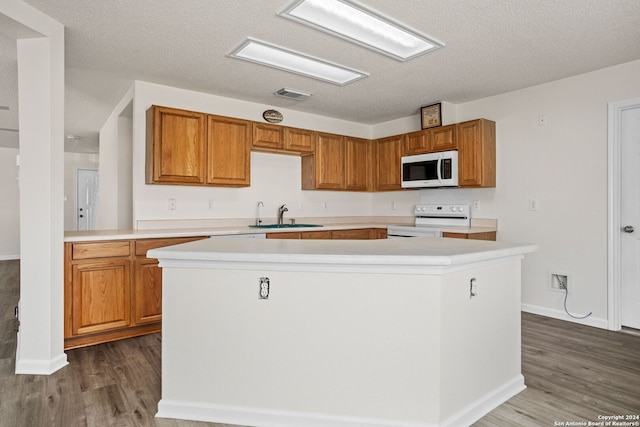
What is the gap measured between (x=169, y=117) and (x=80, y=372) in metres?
2.27

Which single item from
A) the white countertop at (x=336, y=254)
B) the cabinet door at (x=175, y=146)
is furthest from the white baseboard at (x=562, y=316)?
the cabinet door at (x=175, y=146)

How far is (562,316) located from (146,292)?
3.79 metres

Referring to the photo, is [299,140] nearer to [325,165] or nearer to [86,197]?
[325,165]

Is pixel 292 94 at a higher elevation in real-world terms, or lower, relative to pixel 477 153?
higher

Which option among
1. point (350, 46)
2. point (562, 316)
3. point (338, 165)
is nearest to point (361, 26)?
point (350, 46)

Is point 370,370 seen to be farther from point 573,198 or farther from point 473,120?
point 473,120

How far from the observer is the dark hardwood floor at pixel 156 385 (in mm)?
1948

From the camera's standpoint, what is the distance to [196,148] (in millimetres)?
3844

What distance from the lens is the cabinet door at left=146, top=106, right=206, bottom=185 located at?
3.62m

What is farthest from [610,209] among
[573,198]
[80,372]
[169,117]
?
[80,372]

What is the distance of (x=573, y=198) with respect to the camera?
362 cm

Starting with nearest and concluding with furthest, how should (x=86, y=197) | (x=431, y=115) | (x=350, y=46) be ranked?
(x=350, y=46) → (x=431, y=115) → (x=86, y=197)

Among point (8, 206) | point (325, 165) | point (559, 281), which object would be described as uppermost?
point (325, 165)

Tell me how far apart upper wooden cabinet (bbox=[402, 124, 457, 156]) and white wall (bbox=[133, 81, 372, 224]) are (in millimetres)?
974
